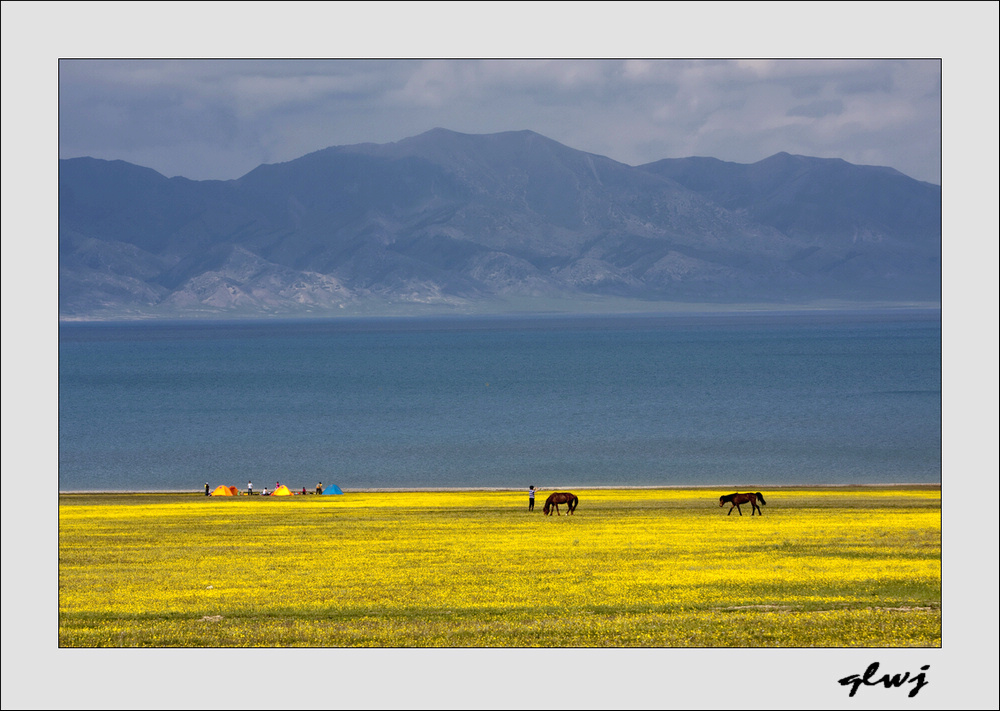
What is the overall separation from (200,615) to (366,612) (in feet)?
10.8

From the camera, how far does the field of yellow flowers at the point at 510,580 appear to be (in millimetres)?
20469

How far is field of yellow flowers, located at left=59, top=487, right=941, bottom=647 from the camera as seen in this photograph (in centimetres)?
2047

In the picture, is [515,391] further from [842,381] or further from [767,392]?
[842,381]

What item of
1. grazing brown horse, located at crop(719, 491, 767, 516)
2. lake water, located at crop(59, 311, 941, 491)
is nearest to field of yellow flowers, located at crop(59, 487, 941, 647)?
grazing brown horse, located at crop(719, 491, 767, 516)

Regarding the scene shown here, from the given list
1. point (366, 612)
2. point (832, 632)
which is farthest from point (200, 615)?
point (832, 632)

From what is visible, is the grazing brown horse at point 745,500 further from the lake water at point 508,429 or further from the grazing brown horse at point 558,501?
the lake water at point 508,429

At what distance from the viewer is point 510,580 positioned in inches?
963

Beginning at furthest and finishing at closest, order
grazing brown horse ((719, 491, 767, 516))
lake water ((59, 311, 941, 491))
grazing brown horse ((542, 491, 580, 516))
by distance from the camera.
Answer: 1. lake water ((59, 311, 941, 491))
2. grazing brown horse ((542, 491, 580, 516))
3. grazing brown horse ((719, 491, 767, 516))

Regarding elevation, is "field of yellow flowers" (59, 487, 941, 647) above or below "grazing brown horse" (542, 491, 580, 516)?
below

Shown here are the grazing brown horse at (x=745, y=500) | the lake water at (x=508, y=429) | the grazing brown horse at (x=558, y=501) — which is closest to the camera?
the grazing brown horse at (x=745, y=500)

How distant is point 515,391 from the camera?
15175cm

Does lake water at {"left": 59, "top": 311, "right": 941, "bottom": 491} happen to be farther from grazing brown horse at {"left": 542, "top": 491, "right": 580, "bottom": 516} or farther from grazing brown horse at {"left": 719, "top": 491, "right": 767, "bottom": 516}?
grazing brown horse at {"left": 542, "top": 491, "right": 580, "bottom": 516}
